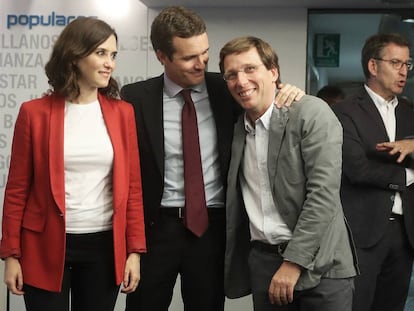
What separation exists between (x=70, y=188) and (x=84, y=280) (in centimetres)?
31

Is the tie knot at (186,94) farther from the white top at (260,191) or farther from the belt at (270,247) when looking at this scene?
the belt at (270,247)

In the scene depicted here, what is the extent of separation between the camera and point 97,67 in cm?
212

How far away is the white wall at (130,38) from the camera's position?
4.22 metres

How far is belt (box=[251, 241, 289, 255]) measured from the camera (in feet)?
7.21

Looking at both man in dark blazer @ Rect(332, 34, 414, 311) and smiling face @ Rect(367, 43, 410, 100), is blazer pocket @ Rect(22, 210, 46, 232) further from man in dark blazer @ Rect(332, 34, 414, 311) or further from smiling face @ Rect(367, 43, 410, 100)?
smiling face @ Rect(367, 43, 410, 100)

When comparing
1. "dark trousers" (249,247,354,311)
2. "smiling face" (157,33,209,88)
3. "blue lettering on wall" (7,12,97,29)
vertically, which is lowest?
"dark trousers" (249,247,354,311)

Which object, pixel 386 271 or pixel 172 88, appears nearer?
pixel 172 88

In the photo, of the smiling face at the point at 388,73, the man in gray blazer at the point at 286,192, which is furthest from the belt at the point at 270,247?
the smiling face at the point at 388,73

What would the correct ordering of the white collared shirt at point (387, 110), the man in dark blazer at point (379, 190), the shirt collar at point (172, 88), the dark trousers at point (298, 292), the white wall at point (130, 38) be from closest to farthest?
the dark trousers at point (298, 292) < the shirt collar at point (172, 88) < the man in dark blazer at point (379, 190) < the white collared shirt at point (387, 110) < the white wall at point (130, 38)

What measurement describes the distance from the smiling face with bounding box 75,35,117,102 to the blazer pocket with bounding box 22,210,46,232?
0.43 metres

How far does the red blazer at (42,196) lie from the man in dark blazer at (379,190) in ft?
4.21

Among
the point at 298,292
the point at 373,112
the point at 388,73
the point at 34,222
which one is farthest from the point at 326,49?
the point at 34,222

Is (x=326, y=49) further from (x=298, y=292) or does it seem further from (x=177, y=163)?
(x=298, y=292)

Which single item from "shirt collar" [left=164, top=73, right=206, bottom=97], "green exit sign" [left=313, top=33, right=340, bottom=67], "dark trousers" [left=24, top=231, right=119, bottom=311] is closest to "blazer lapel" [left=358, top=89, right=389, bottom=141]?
"shirt collar" [left=164, top=73, right=206, bottom=97]
